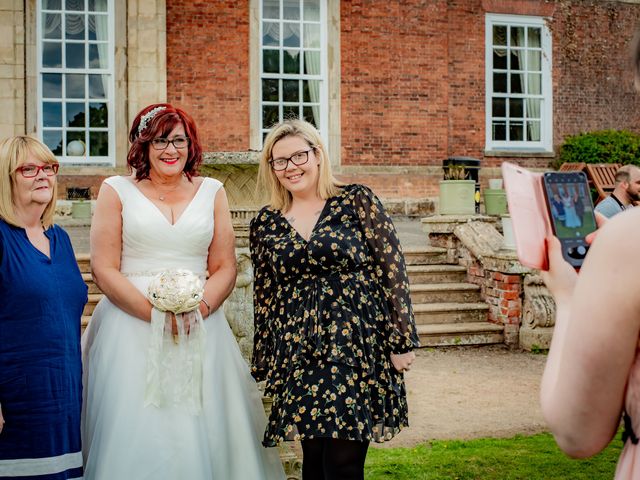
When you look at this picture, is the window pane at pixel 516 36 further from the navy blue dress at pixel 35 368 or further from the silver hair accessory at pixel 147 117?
→ the navy blue dress at pixel 35 368

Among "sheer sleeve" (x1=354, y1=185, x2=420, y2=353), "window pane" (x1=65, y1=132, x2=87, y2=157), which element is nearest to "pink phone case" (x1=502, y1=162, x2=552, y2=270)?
"sheer sleeve" (x1=354, y1=185, x2=420, y2=353)

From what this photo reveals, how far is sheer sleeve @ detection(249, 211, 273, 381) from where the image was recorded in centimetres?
311

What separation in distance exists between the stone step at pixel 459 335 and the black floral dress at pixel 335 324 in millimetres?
4636

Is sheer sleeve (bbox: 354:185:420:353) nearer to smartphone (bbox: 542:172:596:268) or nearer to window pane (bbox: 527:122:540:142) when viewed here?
smartphone (bbox: 542:172:596:268)

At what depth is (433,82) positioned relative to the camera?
1403cm

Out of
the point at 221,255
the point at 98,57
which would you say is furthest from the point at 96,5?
the point at 221,255

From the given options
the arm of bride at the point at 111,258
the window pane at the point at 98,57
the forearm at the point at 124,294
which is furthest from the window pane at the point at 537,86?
the forearm at the point at 124,294

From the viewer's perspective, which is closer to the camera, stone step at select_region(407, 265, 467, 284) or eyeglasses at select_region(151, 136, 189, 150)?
eyeglasses at select_region(151, 136, 189, 150)

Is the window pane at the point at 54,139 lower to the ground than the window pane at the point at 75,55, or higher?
lower

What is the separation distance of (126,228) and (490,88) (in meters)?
12.8

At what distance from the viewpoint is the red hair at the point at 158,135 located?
3107 mm

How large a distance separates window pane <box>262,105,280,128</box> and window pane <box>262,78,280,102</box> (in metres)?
0.14

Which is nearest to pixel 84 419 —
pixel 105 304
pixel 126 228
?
pixel 105 304

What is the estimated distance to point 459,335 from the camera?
25.1ft
